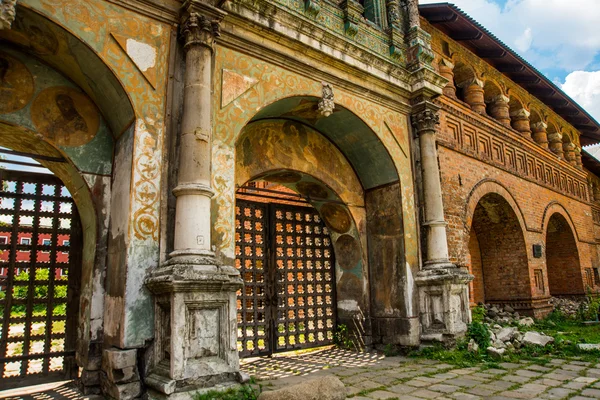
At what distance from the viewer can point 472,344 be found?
6.70 meters

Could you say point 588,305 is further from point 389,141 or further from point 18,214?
point 18,214

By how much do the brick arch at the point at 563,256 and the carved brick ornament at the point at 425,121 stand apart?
8757 millimetres

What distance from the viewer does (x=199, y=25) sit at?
5.00 m

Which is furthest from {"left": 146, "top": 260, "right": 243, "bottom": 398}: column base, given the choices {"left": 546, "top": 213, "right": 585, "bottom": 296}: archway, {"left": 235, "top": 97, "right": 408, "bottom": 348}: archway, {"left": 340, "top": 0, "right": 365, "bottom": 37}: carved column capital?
{"left": 546, "top": 213, "right": 585, "bottom": 296}: archway

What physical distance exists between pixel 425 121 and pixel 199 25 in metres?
4.56

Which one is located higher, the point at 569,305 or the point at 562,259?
the point at 562,259

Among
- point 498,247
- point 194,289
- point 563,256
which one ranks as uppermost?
point 498,247

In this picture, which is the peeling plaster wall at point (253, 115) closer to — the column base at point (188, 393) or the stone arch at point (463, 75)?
the column base at point (188, 393)

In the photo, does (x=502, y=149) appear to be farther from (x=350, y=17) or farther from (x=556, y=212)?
(x=350, y=17)

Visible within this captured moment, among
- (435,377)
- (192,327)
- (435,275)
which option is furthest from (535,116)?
(192,327)

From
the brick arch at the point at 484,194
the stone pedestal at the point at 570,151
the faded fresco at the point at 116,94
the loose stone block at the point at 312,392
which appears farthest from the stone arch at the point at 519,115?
the loose stone block at the point at 312,392

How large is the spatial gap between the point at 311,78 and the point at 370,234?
302cm

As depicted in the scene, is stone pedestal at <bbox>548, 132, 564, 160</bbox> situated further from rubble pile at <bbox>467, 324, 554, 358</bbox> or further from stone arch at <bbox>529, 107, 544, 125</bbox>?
rubble pile at <bbox>467, 324, 554, 358</bbox>

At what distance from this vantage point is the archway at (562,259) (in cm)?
1474
